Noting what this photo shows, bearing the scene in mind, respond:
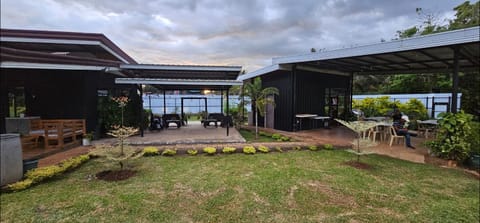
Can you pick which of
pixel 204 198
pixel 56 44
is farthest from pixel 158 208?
pixel 56 44

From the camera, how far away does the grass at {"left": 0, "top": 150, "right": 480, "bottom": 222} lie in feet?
10.1

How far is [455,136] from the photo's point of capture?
5.37 meters

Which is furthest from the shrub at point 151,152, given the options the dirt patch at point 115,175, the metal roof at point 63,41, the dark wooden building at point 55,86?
the metal roof at point 63,41

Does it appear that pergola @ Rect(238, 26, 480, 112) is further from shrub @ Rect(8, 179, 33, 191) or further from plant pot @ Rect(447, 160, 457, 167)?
shrub @ Rect(8, 179, 33, 191)

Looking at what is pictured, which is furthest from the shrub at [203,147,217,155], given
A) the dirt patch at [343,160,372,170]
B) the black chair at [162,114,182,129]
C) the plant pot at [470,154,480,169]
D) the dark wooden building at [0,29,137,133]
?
the plant pot at [470,154,480,169]

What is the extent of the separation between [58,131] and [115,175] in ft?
9.62

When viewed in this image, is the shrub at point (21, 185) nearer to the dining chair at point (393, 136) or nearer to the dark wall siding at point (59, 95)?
the dark wall siding at point (59, 95)

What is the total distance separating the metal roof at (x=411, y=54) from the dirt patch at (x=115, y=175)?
6.95 meters

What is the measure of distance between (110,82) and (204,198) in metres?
7.66

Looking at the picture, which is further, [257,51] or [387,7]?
[257,51]

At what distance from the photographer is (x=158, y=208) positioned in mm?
3244

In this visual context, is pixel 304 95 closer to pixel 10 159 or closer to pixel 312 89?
pixel 312 89

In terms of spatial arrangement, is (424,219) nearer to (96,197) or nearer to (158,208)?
(158,208)

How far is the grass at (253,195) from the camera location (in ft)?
10.1
